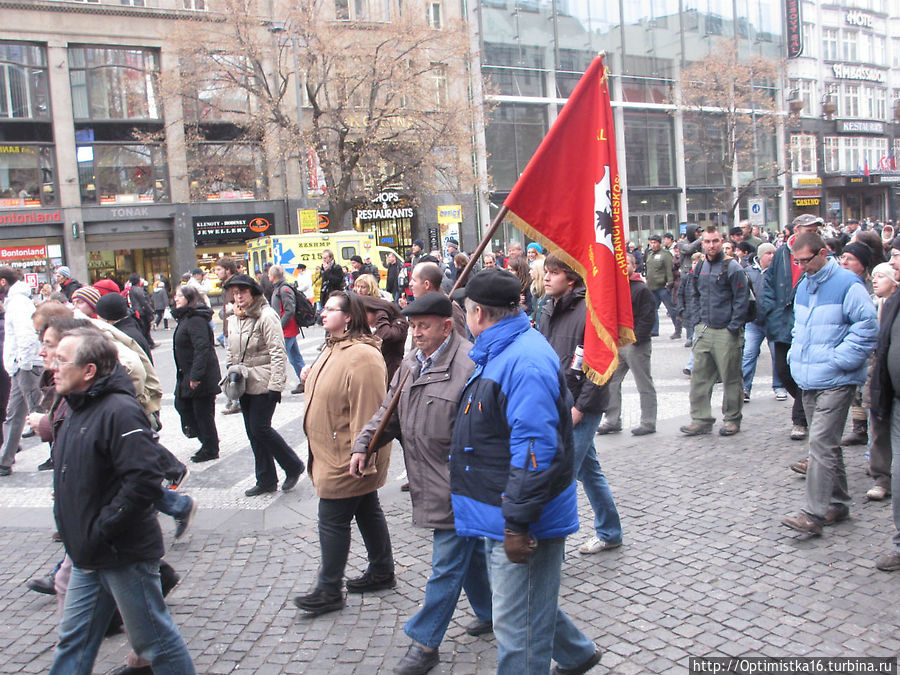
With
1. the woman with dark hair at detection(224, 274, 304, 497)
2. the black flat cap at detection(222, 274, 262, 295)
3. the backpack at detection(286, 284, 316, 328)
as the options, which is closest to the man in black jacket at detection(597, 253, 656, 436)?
the woman with dark hair at detection(224, 274, 304, 497)

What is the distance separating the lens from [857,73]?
5578 centimetres

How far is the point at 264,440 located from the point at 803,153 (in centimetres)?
5371

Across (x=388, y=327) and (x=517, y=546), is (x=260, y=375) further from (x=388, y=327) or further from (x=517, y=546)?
(x=517, y=546)

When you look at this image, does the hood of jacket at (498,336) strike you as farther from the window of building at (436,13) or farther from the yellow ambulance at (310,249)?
the window of building at (436,13)

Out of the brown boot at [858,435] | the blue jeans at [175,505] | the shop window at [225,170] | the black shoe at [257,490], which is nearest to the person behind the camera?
the blue jeans at [175,505]

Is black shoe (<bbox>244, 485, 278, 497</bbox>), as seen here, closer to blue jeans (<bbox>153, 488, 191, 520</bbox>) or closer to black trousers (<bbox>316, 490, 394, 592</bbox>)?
blue jeans (<bbox>153, 488, 191, 520</bbox>)

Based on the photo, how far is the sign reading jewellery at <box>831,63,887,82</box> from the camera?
54.4 metres

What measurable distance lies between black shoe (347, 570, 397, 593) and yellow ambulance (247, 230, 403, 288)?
1887 centimetres

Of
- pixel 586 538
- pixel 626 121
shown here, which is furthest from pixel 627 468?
pixel 626 121

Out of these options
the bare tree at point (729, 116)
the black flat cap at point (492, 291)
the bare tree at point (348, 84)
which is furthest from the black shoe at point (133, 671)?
the bare tree at point (729, 116)

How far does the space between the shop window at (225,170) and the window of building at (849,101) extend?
41961 millimetres

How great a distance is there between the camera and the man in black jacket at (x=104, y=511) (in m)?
3.18

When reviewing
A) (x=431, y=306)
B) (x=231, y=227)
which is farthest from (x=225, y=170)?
(x=431, y=306)

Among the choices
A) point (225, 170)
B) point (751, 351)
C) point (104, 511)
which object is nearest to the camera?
point (104, 511)
